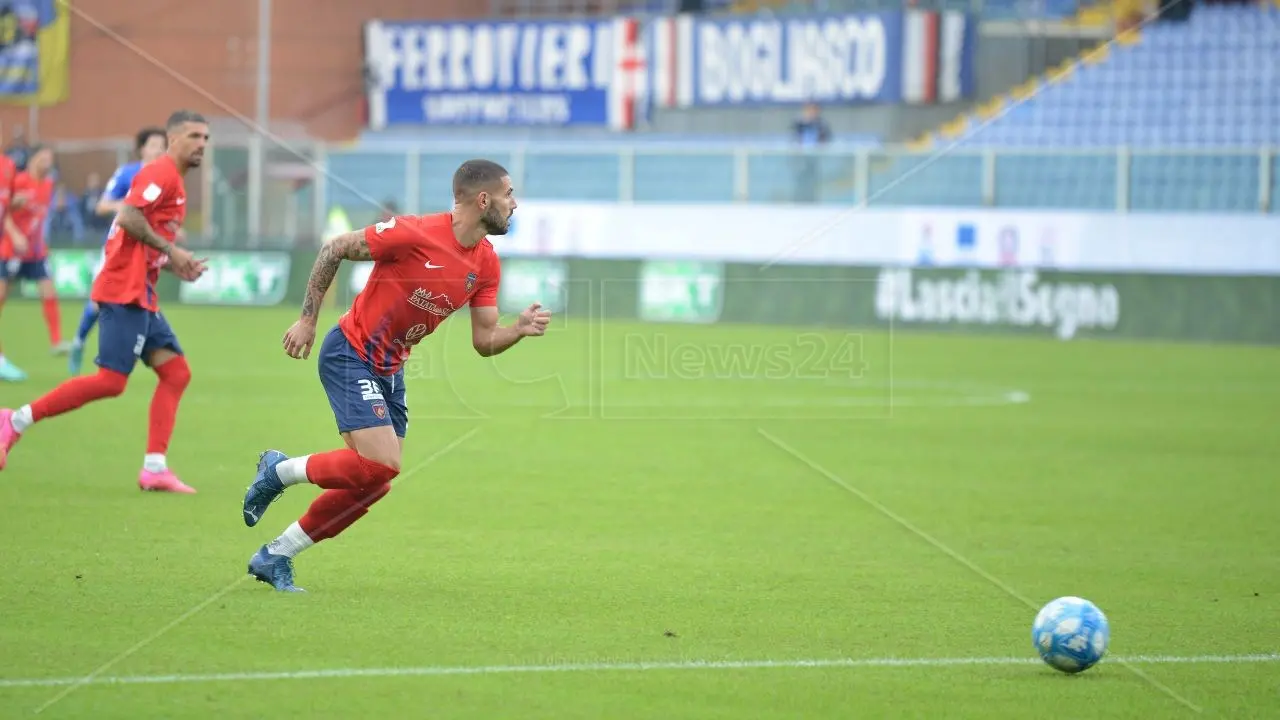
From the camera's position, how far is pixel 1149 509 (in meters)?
11.8

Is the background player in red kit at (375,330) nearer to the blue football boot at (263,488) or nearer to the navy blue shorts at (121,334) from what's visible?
the blue football boot at (263,488)

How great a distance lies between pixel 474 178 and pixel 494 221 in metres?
0.22

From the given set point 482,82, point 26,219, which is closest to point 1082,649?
point 26,219

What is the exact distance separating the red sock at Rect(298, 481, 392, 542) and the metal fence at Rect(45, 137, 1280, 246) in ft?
71.3

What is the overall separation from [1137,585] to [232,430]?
326 inches

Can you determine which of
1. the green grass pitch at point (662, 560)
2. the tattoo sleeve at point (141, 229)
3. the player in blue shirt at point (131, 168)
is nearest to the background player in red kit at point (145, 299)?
the tattoo sleeve at point (141, 229)

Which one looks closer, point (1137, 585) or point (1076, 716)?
point (1076, 716)

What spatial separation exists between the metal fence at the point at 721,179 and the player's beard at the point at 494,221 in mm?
21539

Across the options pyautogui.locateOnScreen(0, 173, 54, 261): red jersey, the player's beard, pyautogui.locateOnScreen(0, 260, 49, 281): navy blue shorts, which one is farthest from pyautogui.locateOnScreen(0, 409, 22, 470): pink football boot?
pyautogui.locateOnScreen(0, 260, 49, 281): navy blue shorts

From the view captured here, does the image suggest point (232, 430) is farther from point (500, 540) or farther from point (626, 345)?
point (626, 345)

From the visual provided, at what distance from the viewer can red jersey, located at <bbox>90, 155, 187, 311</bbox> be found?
10641 millimetres

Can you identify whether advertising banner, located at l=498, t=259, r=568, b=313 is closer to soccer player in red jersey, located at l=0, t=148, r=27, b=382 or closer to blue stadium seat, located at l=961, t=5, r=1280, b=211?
blue stadium seat, located at l=961, t=5, r=1280, b=211

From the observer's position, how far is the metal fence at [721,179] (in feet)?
96.5

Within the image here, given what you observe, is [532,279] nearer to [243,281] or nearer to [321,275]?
[243,281]
